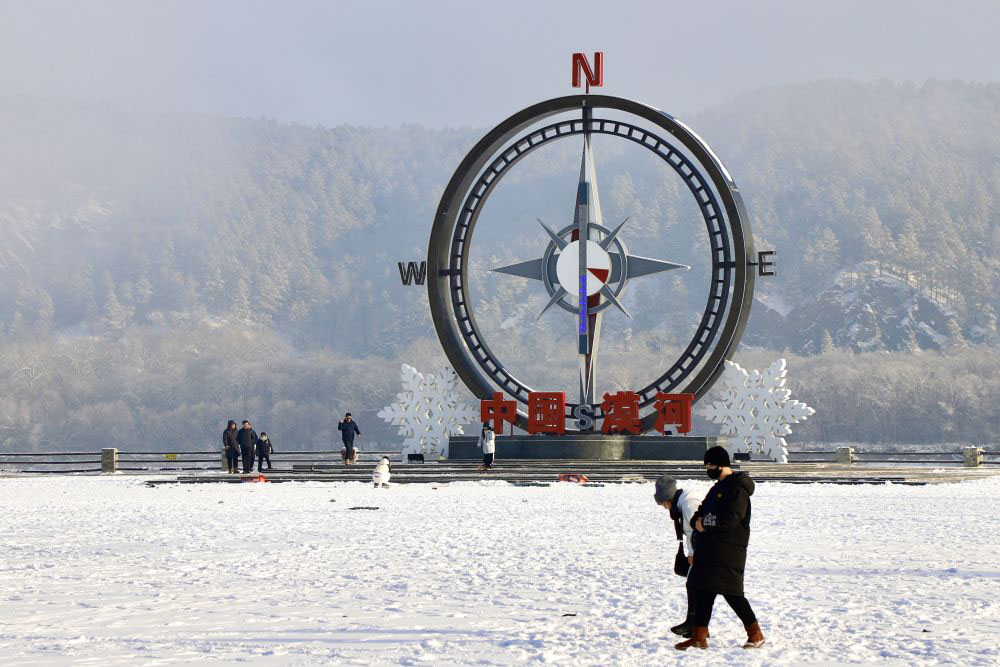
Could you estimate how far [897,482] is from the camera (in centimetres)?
2691

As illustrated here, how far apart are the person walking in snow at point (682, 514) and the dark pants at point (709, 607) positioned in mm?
65

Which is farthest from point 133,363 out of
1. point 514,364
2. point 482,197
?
point 482,197

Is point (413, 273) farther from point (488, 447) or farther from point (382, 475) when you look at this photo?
point (382, 475)

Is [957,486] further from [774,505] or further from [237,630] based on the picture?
[237,630]

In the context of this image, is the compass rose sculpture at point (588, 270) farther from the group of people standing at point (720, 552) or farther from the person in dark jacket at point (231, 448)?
the group of people standing at point (720, 552)

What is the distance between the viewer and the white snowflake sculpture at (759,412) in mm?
30516

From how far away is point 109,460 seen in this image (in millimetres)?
36281

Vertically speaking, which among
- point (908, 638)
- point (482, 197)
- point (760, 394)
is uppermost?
point (482, 197)

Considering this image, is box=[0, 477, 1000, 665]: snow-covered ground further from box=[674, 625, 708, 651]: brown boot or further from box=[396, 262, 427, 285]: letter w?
box=[396, 262, 427, 285]: letter w

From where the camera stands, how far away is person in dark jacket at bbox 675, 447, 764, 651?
26.8 feet

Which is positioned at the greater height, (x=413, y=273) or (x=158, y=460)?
(x=413, y=273)

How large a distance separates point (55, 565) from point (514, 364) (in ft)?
461

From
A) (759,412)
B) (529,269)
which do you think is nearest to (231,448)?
(529,269)

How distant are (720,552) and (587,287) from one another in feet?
78.0
